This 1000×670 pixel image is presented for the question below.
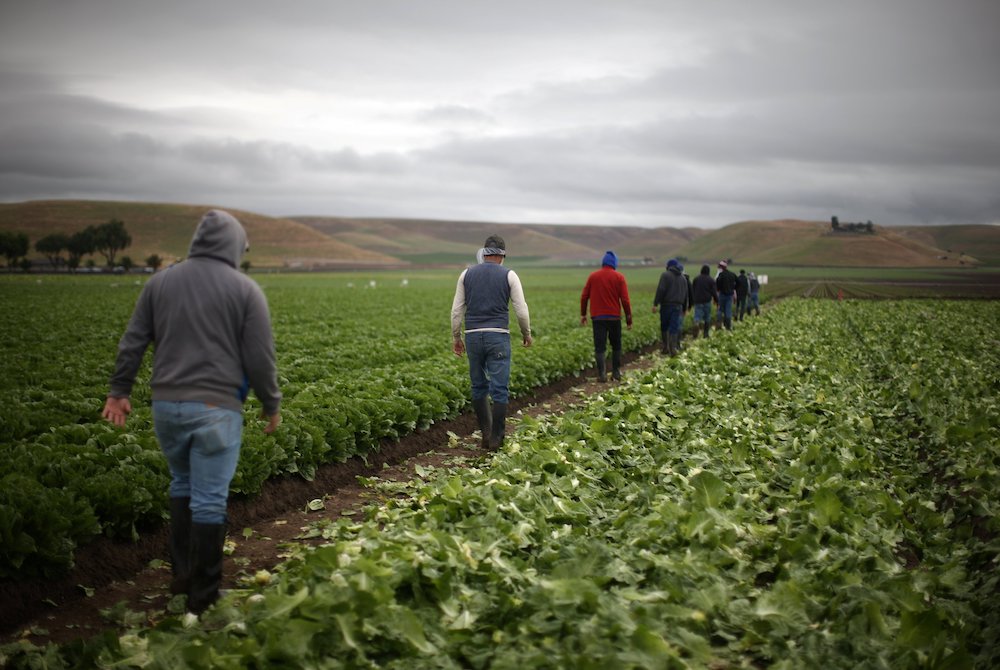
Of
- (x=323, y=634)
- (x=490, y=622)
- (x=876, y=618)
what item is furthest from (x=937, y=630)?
(x=323, y=634)

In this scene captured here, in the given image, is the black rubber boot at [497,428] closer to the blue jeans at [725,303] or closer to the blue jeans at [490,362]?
the blue jeans at [490,362]

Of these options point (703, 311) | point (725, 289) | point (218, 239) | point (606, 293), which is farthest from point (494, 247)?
point (725, 289)

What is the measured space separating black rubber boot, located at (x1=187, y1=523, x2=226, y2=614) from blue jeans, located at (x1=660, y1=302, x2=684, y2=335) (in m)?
15.4

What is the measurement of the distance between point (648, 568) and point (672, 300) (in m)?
14.5

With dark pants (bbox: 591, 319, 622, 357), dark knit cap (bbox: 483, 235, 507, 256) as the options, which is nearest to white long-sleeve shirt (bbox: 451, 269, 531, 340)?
dark knit cap (bbox: 483, 235, 507, 256)

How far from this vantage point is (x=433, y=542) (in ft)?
16.0

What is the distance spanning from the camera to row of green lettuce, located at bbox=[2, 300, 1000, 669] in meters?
3.96

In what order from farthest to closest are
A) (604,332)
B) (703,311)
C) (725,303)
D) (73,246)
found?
(73,246)
(725,303)
(703,311)
(604,332)

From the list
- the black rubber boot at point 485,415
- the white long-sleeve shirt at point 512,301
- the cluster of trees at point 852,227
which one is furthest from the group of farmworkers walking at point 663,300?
the cluster of trees at point 852,227

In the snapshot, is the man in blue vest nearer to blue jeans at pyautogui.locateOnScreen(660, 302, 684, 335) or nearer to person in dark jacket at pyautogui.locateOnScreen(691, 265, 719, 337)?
blue jeans at pyautogui.locateOnScreen(660, 302, 684, 335)

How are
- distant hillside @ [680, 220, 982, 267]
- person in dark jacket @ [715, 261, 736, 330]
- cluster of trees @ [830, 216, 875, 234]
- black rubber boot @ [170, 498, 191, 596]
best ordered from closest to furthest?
black rubber boot @ [170, 498, 191, 596], person in dark jacket @ [715, 261, 736, 330], distant hillside @ [680, 220, 982, 267], cluster of trees @ [830, 216, 875, 234]

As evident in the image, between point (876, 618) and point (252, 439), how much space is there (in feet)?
20.7

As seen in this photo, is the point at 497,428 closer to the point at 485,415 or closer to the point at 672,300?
the point at 485,415

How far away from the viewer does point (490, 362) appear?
9.74 m
